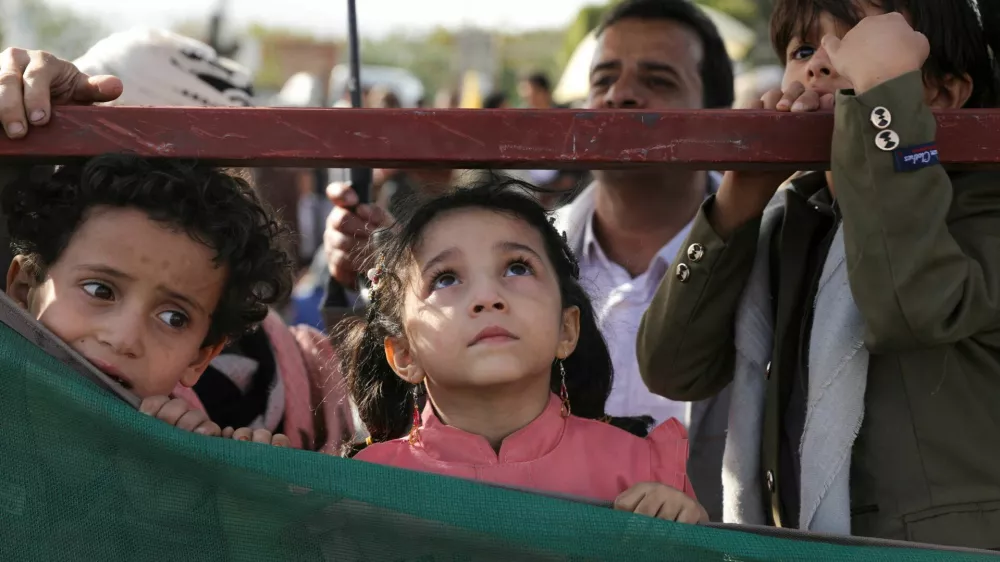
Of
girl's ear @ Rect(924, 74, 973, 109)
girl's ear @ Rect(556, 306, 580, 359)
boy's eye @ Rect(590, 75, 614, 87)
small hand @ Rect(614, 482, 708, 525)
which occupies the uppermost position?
boy's eye @ Rect(590, 75, 614, 87)

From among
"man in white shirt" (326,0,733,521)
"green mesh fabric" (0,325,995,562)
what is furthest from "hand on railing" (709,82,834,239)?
"man in white shirt" (326,0,733,521)

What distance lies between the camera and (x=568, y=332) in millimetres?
2217

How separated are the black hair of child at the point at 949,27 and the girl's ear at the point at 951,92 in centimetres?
1

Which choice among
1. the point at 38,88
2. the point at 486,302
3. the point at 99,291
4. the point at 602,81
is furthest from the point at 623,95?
the point at 38,88

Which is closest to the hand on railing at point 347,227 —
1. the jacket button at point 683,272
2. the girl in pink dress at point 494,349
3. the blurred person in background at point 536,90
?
the girl in pink dress at point 494,349

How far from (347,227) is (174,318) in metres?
1.02

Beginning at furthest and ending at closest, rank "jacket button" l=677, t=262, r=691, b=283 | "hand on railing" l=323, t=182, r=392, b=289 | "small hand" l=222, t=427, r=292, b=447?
"hand on railing" l=323, t=182, r=392, b=289
"jacket button" l=677, t=262, r=691, b=283
"small hand" l=222, t=427, r=292, b=447

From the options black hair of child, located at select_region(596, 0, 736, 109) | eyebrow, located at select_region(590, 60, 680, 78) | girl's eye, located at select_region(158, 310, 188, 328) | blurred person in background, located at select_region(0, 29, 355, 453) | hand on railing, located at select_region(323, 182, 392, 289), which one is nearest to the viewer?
girl's eye, located at select_region(158, 310, 188, 328)

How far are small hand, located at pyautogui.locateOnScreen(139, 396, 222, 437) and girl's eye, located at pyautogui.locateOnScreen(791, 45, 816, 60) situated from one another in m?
1.23

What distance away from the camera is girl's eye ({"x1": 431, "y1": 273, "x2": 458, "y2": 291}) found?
2094mm

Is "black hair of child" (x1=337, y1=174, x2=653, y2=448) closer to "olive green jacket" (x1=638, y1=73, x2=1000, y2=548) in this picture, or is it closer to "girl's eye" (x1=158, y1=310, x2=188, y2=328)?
"olive green jacket" (x1=638, y1=73, x2=1000, y2=548)

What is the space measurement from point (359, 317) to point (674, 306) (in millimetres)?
648

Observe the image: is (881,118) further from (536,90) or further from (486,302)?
(536,90)

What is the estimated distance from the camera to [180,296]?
2078 millimetres
